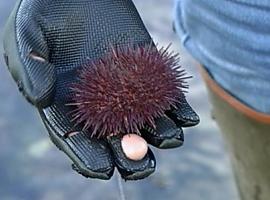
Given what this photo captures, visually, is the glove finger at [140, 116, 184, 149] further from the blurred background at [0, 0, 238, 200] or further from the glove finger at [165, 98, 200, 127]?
the blurred background at [0, 0, 238, 200]

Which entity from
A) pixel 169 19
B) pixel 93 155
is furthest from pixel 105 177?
pixel 169 19

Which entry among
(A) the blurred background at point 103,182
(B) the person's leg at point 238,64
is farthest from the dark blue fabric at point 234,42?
(A) the blurred background at point 103,182

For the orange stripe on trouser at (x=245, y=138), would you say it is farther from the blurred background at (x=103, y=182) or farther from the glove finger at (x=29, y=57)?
the blurred background at (x=103, y=182)

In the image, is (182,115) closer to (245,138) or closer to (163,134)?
(163,134)

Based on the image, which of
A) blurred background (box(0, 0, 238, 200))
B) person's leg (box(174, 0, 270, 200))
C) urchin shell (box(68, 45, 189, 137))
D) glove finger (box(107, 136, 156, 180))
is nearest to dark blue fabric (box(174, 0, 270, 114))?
person's leg (box(174, 0, 270, 200))

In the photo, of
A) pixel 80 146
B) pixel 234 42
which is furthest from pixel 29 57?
pixel 234 42

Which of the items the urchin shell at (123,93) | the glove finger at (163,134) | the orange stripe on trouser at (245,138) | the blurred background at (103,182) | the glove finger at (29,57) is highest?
the glove finger at (29,57)
